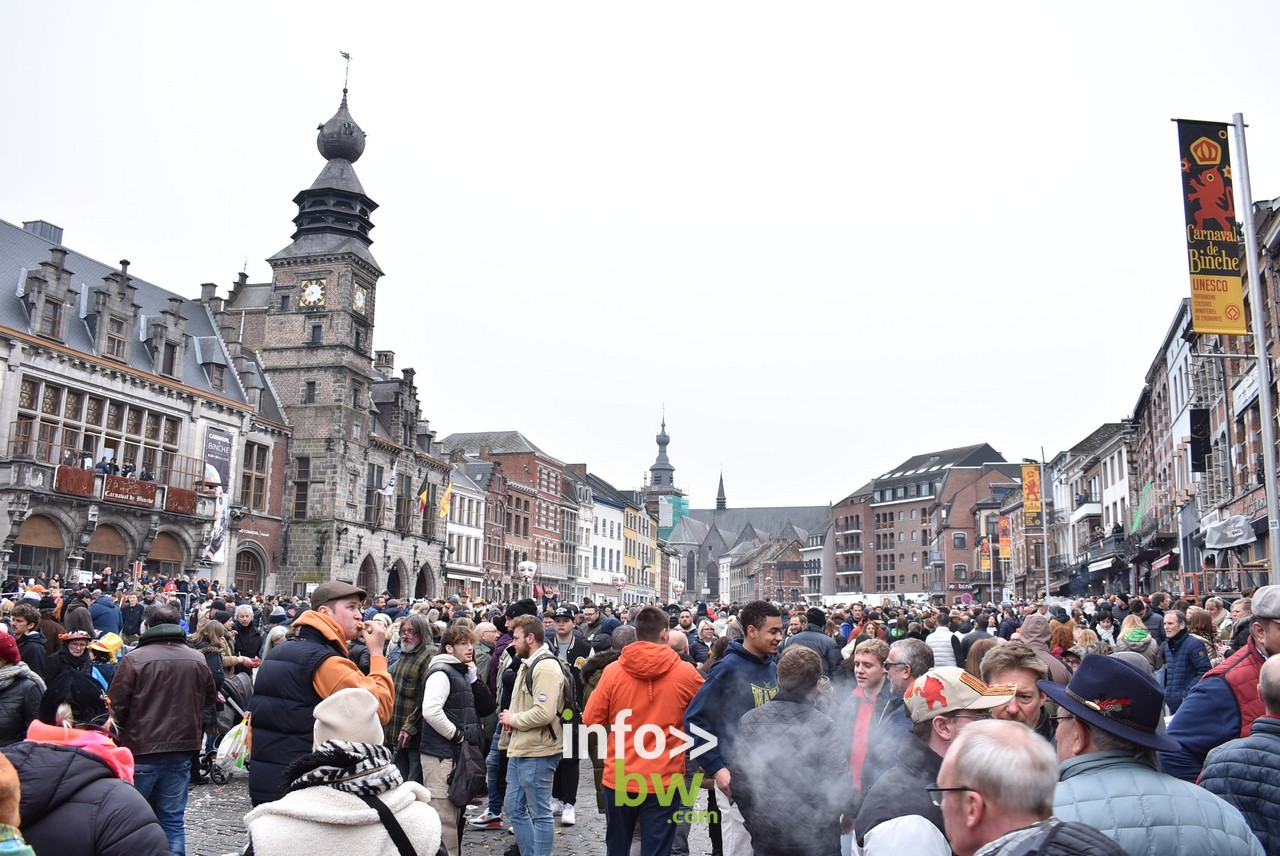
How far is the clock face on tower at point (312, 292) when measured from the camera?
45.5 meters

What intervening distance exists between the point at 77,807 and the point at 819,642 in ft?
23.2

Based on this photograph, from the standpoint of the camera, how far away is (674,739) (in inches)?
245

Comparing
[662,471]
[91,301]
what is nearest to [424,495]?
[91,301]

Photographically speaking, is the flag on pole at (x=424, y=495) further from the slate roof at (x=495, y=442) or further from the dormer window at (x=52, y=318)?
the dormer window at (x=52, y=318)

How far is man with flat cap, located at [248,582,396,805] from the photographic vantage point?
525 centimetres

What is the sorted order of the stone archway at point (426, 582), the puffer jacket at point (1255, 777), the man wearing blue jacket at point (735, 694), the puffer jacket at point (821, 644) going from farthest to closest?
the stone archway at point (426, 582)
the puffer jacket at point (821, 644)
the man wearing blue jacket at point (735, 694)
the puffer jacket at point (1255, 777)

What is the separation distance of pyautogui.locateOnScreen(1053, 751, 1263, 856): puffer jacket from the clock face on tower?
4594 centimetres

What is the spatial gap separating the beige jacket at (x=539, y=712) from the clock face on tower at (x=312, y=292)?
41069 mm

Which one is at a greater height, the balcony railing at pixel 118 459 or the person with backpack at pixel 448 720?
the balcony railing at pixel 118 459

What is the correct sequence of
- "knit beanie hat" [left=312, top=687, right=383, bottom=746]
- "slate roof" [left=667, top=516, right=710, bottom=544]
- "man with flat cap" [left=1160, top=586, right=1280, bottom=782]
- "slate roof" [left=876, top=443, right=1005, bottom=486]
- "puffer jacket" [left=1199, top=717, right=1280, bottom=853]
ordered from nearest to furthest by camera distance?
"knit beanie hat" [left=312, top=687, right=383, bottom=746] → "puffer jacket" [left=1199, top=717, right=1280, bottom=853] → "man with flat cap" [left=1160, top=586, right=1280, bottom=782] → "slate roof" [left=876, top=443, right=1005, bottom=486] → "slate roof" [left=667, top=516, right=710, bottom=544]

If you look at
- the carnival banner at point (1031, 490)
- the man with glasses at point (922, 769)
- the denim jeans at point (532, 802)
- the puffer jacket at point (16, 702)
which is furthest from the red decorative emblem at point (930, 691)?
the carnival banner at point (1031, 490)

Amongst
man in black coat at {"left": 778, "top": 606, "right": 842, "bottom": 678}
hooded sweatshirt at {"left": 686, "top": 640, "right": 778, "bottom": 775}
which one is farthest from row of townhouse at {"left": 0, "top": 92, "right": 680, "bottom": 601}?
hooded sweatshirt at {"left": 686, "top": 640, "right": 778, "bottom": 775}

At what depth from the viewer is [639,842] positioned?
666 cm

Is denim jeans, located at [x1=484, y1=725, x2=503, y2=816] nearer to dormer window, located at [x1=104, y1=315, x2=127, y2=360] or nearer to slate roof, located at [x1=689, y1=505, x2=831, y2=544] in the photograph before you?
dormer window, located at [x1=104, y1=315, x2=127, y2=360]
